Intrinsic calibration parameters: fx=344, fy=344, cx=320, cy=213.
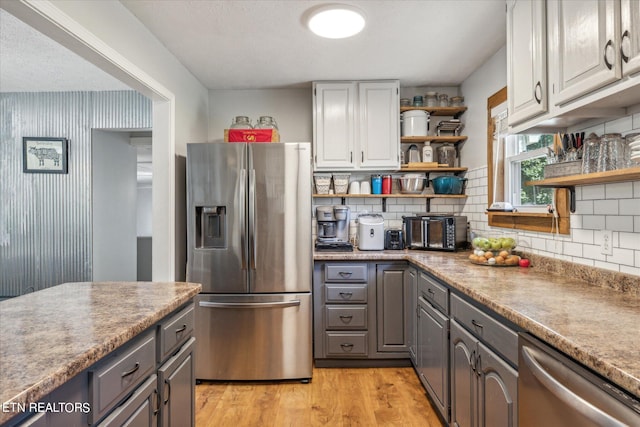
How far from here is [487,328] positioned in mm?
1417

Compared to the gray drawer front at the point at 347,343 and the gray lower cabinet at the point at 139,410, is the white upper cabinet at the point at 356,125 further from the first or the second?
the gray lower cabinet at the point at 139,410

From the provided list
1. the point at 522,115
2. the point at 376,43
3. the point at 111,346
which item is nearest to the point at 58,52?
the point at 376,43

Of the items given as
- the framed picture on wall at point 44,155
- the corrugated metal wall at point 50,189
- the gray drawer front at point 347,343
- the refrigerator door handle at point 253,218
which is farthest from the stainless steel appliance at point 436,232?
the framed picture on wall at point 44,155

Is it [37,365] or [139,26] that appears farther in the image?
[139,26]

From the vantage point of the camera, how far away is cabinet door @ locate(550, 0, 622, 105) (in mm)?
1186

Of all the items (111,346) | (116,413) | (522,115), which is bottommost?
(116,413)

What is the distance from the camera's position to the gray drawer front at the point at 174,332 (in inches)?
50.6

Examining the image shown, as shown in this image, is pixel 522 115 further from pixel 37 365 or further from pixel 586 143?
pixel 37 365

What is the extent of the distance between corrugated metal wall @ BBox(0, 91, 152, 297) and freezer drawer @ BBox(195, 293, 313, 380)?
70.6 inches

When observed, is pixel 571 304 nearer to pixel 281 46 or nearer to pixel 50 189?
pixel 281 46

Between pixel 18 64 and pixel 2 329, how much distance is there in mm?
2930

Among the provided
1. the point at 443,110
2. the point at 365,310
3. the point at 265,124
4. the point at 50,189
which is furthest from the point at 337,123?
the point at 50,189

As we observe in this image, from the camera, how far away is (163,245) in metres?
2.58

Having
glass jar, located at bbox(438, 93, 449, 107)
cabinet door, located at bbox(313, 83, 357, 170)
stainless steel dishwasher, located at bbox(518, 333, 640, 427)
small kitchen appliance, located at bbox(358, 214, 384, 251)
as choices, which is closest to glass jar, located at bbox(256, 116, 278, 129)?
cabinet door, located at bbox(313, 83, 357, 170)
